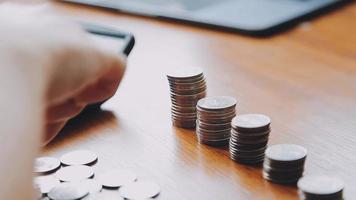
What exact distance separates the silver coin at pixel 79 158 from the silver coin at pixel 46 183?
37 millimetres

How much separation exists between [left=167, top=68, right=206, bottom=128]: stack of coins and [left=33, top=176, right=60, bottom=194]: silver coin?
174mm

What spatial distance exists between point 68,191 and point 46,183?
0.03 m

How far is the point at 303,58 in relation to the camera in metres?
1.08

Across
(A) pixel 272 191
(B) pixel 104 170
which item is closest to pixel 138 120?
(B) pixel 104 170

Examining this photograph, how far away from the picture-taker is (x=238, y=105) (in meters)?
0.92

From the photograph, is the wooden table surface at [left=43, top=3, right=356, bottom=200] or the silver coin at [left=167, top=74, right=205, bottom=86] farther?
the silver coin at [left=167, top=74, right=205, bottom=86]

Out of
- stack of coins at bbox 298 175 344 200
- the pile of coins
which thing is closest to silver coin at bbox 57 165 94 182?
the pile of coins

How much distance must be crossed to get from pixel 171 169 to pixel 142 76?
291 millimetres

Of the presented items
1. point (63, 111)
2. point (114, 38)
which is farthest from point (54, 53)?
point (114, 38)

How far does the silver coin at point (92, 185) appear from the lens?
0.74 m

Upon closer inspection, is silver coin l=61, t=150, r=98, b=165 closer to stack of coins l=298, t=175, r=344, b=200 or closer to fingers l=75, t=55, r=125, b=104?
fingers l=75, t=55, r=125, b=104

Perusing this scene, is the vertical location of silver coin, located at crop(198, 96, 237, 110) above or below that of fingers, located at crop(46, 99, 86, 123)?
below

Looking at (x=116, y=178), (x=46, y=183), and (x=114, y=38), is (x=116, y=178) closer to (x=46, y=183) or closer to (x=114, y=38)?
(x=46, y=183)

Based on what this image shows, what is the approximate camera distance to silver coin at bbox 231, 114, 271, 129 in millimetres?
776
